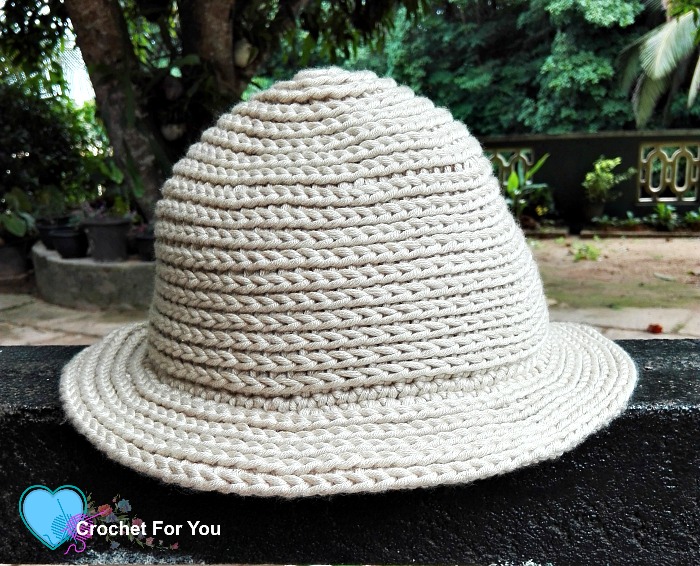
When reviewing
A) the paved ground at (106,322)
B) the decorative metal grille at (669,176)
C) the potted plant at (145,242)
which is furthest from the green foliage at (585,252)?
the potted plant at (145,242)

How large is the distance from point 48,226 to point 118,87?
158 cm

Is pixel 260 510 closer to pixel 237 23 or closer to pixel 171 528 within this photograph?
pixel 171 528

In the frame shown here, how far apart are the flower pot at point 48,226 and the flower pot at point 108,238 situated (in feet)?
1.40

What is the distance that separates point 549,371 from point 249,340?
41 cm

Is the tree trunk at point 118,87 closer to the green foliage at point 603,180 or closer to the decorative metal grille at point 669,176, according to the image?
the green foliage at point 603,180

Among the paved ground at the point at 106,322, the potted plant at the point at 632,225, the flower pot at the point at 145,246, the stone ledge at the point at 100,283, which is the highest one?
the flower pot at the point at 145,246

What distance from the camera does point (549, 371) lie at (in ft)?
2.85

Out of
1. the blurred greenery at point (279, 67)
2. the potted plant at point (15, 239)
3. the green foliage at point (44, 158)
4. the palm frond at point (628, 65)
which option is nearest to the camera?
the blurred greenery at point (279, 67)

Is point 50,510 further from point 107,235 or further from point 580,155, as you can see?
point 580,155

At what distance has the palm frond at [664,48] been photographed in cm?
924

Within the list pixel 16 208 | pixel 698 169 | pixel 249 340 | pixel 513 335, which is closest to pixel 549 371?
pixel 513 335

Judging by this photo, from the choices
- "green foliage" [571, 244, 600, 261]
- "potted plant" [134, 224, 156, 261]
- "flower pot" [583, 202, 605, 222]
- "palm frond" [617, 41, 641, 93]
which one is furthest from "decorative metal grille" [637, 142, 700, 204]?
"potted plant" [134, 224, 156, 261]

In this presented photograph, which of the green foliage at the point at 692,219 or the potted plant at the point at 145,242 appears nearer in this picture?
the potted plant at the point at 145,242

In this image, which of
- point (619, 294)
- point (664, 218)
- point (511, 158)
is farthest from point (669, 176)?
point (619, 294)
